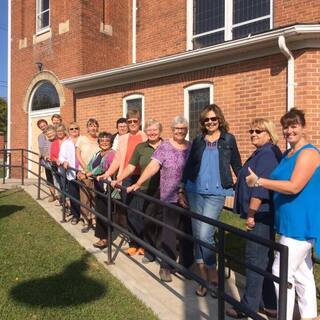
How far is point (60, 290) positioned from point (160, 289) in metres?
1.00

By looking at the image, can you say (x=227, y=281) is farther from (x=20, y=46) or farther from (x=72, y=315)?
(x=20, y=46)

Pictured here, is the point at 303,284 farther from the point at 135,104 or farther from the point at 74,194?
the point at 135,104

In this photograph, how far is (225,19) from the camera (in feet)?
38.0

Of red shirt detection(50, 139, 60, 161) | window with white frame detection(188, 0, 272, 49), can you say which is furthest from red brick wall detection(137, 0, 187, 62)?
red shirt detection(50, 139, 60, 161)

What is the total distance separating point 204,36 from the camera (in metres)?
12.3

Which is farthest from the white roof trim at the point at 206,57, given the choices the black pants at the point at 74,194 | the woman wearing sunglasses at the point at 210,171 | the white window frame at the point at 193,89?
the woman wearing sunglasses at the point at 210,171

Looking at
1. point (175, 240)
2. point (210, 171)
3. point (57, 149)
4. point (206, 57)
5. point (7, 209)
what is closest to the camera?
point (210, 171)

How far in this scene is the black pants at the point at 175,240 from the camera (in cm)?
468

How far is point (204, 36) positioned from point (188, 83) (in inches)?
102

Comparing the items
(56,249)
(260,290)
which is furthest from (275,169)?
(56,249)

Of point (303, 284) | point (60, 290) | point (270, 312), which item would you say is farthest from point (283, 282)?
point (60, 290)

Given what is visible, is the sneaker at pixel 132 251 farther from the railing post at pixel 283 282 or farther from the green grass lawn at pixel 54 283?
the railing post at pixel 283 282

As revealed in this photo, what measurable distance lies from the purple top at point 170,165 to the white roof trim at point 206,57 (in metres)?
4.25

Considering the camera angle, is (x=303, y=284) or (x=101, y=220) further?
(x=101, y=220)
